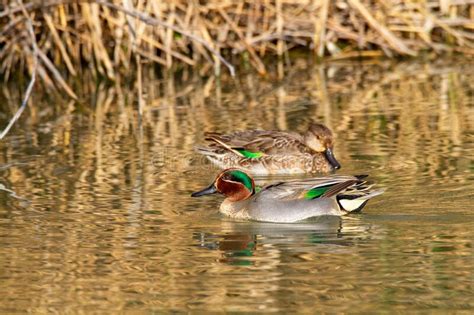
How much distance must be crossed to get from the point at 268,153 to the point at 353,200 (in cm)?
236

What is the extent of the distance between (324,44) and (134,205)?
869cm

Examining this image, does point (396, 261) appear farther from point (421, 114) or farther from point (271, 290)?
point (421, 114)

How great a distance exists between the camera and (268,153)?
1052 cm

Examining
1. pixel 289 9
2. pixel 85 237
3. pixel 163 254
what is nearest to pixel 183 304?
pixel 163 254

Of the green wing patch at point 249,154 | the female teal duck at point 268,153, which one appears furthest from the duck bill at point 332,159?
the green wing patch at point 249,154

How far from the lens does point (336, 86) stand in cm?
1496

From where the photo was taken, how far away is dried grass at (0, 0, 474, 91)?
49.5 ft

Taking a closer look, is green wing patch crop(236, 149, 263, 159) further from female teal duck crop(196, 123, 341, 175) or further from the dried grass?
the dried grass

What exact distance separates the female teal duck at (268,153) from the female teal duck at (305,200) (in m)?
2.12

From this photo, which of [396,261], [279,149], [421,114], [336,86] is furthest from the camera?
[336,86]

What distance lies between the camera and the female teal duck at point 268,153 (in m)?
10.5

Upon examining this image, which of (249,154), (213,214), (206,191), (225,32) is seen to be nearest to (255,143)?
(249,154)

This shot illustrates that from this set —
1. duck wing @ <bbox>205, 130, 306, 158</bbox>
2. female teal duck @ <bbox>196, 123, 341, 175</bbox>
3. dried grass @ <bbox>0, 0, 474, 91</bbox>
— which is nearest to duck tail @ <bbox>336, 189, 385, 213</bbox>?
female teal duck @ <bbox>196, 123, 341, 175</bbox>

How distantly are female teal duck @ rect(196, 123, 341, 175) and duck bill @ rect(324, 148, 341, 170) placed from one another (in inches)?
2.8
